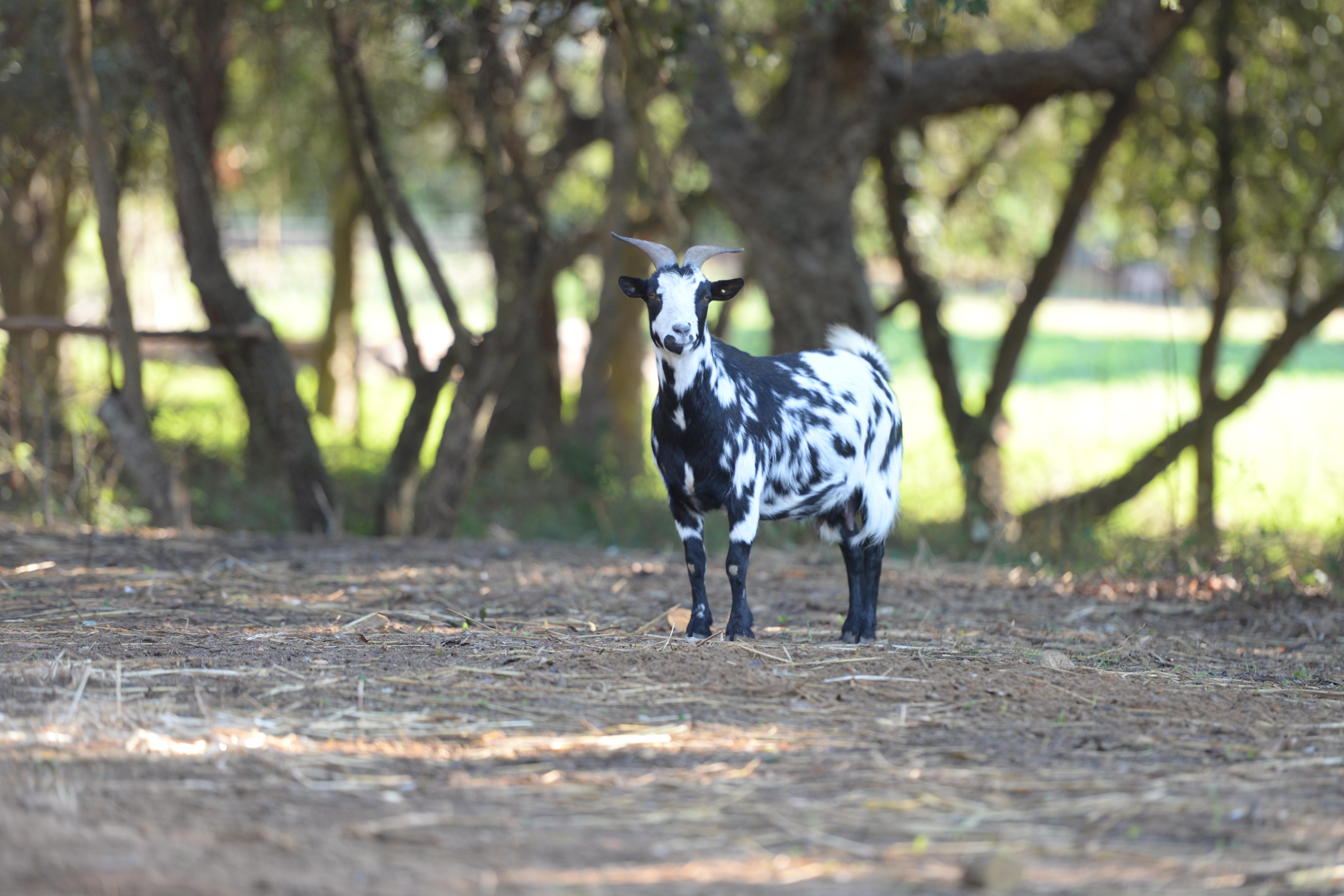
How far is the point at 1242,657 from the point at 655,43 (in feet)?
16.5

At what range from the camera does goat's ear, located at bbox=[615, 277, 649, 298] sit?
486 centimetres

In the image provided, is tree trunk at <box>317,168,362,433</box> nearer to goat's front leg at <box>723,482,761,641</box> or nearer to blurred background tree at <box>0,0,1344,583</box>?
blurred background tree at <box>0,0,1344,583</box>

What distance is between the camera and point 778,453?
5.07 meters

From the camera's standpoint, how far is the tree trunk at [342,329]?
1449 centimetres

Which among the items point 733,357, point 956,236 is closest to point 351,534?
point 733,357

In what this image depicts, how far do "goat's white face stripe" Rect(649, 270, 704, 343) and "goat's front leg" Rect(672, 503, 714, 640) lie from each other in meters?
0.78

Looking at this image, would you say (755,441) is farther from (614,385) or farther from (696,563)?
(614,385)

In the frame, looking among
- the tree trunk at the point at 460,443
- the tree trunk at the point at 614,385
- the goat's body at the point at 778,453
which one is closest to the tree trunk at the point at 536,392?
the tree trunk at the point at 614,385

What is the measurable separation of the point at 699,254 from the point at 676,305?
33 cm

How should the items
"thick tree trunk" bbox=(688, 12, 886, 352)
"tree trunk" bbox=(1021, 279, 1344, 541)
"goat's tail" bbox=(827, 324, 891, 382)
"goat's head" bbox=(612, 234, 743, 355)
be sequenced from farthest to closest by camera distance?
1. "tree trunk" bbox=(1021, 279, 1344, 541)
2. "thick tree trunk" bbox=(688, 12, 886, 352)
3. "goat's tail" bbox=(827, 324, 891, 382)
4. "goat's head" bbox=(612, 234, 743, 355)

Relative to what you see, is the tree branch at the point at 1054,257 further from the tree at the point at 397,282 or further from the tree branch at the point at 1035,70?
the tree at the point at 397,282

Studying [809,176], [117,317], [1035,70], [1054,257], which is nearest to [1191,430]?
[1054,257]

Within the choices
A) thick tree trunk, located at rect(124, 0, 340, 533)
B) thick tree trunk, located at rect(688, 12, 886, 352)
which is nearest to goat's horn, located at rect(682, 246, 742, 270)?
thick tree trunk, located at rect(688, 12, 886, 352)

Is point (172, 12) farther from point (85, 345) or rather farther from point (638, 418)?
point (85, 345)
